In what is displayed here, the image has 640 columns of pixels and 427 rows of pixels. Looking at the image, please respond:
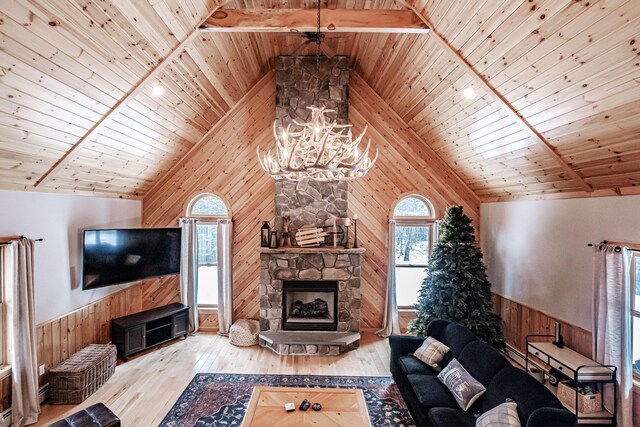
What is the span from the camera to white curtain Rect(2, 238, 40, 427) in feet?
Result: 12.4

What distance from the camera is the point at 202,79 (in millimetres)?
4984

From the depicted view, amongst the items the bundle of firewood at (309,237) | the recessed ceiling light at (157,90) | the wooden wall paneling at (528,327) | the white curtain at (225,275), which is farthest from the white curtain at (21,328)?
the wooden wall paneling at (528,327)

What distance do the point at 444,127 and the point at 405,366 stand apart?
362cm

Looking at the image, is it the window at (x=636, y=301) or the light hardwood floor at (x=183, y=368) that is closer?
the window at (x=636, y=301)

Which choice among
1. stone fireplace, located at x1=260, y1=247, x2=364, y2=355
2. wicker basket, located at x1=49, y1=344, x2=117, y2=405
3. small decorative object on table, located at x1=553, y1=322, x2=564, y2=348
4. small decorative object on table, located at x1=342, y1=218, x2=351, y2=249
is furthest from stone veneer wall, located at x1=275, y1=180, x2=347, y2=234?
small decorative object on table, located at x1=553, y1=322, x2=564, y2=348

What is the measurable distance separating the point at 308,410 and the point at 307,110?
16.0 feet

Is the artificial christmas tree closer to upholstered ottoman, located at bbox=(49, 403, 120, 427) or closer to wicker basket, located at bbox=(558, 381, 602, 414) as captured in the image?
wicker basket, located at bbox=(558, 381, 602, 414)

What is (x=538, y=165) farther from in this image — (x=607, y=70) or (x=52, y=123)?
(x=52, y=123)

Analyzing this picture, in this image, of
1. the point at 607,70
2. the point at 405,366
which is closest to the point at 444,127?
the point at 607,70

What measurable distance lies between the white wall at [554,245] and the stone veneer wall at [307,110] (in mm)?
2851

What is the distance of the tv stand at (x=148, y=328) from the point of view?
5418 mm

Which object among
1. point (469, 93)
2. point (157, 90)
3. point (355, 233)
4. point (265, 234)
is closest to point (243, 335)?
point (265, 234)

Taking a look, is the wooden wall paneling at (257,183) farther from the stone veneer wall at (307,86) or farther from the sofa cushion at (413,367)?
the sofa cushion at (413,367)

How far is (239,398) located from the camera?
14.2ft
